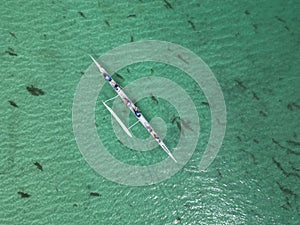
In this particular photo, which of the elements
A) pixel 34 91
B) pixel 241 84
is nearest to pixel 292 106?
pixel 241 84

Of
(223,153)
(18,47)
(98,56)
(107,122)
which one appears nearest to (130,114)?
(107,122)

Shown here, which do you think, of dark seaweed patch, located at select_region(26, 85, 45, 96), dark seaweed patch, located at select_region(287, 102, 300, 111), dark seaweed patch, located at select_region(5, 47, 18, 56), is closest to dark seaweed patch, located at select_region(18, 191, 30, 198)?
dark seaweed patch, located at select_region(26, 85, 45, 96)

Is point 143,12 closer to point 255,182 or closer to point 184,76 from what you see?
point 184,76

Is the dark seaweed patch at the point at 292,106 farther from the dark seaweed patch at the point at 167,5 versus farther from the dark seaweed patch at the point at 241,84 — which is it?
the dark seaweed patch at the point at 167,5

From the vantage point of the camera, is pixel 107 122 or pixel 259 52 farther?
pixel 259 52

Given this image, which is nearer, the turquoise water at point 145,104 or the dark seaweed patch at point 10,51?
the turquoise water at point 145,104

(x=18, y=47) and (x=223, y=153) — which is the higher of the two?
(x=18, y=47)

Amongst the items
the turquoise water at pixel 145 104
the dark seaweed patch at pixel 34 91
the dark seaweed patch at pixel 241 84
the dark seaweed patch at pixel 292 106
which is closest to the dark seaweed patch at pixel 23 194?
the turquoise water at pixel 145 104

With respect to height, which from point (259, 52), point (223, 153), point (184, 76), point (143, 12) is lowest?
point (223, 153)

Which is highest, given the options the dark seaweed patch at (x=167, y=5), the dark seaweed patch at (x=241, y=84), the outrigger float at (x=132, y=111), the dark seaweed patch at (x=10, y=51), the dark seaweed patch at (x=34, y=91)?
the dark seaweed patch at (x=10, y=51)
